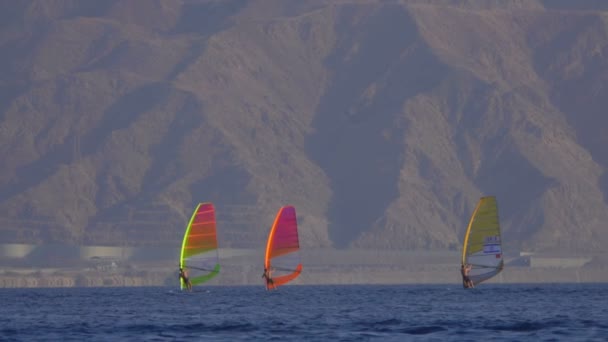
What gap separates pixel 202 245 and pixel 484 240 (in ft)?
82.7

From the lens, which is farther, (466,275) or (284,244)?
(466,275)

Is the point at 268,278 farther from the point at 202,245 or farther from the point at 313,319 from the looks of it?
the point at 313,319

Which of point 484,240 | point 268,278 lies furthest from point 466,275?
point 268,278

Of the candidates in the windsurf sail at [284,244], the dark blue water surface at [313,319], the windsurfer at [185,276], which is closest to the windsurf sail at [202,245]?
the windsurfer at [185,276]

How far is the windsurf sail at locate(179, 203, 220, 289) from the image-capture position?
146m

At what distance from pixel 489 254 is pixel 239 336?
64.7 meters

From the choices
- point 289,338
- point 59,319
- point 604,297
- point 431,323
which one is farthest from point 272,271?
point 289,338

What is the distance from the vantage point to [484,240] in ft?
504

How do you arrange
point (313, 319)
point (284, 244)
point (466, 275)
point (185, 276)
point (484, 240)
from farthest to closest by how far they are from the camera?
1. point (466, 275)
2. point (484, 240)
3. point (185, 276)
4. point (284, 244)
5. point (313, 319)

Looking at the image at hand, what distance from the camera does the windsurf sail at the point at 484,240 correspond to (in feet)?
496

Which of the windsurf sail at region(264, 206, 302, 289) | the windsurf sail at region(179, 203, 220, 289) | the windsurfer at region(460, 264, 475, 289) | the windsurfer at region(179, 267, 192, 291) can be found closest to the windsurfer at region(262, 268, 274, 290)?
the windsurf sail at region(264, 206, 302, 289)

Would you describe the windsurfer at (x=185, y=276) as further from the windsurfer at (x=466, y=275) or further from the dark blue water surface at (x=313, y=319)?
the windsurfer at (x=466, y=275)

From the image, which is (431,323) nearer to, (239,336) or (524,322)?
(524,322)

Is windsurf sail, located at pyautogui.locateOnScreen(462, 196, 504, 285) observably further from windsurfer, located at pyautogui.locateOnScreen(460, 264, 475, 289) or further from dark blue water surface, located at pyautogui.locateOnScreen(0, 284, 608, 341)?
dark blue water surface, located at pyautogui.locateOnScreen(0, 284, 608, 341)
